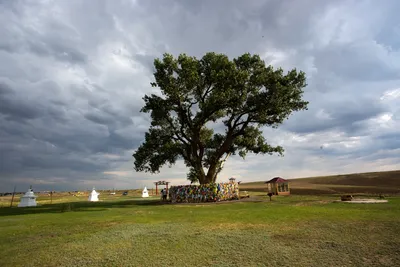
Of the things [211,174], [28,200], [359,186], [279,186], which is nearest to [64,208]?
[211,174]

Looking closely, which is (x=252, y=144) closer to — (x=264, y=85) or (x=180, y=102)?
(x=264, y=85)

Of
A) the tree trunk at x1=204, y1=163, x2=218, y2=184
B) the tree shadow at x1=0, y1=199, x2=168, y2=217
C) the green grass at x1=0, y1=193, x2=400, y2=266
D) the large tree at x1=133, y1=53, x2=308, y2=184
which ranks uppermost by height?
the large tree at x1=133, y1=53, x2=308, y2=184

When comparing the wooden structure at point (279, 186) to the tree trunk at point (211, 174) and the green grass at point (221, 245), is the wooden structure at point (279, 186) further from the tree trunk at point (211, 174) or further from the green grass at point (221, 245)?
the green grass at point (221, 245)

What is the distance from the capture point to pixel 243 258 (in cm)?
815

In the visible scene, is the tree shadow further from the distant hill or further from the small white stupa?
the distant hill

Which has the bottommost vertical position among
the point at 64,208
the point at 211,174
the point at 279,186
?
the point at 64,208

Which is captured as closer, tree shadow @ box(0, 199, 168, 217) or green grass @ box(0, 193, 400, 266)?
green grass @ box(0, 193, 400, 266)

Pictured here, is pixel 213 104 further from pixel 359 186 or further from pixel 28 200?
pixel 359 186

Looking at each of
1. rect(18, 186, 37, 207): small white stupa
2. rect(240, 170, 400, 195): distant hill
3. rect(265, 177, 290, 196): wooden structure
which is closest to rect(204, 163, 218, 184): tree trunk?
rect(265, 177, 290, 196): wooden structure

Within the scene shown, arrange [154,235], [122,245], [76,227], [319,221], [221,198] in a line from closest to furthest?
[122,245] < [154,235] < [319,221] < [76,227] < [221,198]

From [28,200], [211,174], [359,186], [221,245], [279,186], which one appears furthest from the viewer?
[359,186]

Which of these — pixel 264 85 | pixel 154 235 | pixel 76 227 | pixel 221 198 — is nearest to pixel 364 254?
pixel 154 235

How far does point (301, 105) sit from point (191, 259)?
3065 centimetres

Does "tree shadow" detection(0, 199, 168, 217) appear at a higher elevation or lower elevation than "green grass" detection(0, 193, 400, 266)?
higher
